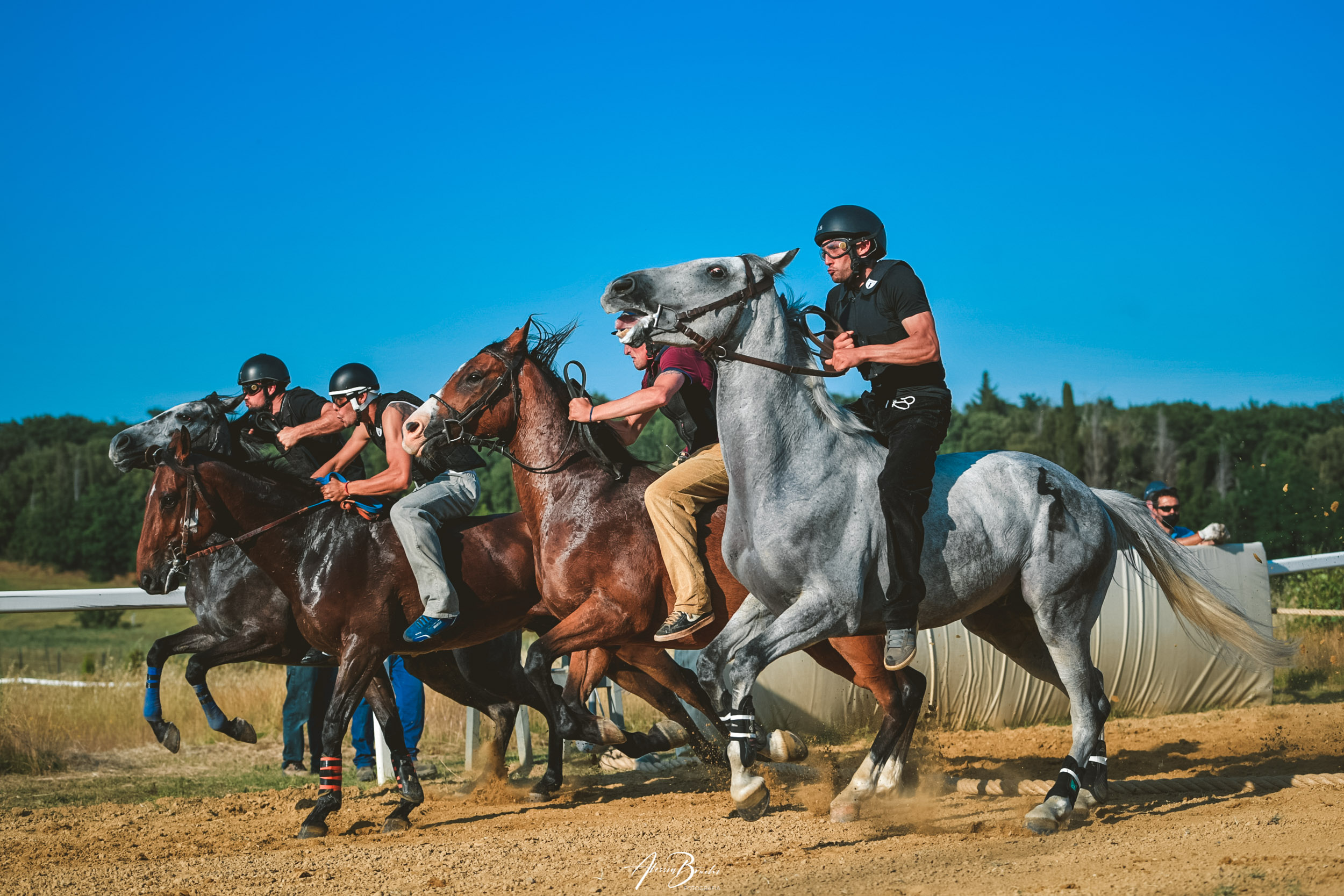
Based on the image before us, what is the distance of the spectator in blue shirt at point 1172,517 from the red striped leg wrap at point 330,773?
7.96m

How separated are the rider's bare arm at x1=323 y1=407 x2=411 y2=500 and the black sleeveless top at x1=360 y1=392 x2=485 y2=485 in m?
0.15

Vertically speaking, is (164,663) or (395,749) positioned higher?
(164,663)

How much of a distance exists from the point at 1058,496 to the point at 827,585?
4.95 feet

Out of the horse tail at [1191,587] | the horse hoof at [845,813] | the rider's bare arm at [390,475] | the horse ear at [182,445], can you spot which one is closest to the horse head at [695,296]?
the rider's bare arm at [390,475]

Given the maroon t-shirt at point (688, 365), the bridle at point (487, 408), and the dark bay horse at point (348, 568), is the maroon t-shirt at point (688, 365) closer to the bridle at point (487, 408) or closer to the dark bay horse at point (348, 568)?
the bridle at point (487, 408)

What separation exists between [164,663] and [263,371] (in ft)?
7.82

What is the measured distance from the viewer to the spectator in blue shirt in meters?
11.1

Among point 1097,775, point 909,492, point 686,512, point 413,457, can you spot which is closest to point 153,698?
point 413,457

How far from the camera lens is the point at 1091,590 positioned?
19.3ft

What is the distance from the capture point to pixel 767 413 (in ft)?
17.6

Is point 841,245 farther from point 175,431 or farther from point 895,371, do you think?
point 175,431

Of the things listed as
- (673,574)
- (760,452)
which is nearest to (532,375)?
(673,574)

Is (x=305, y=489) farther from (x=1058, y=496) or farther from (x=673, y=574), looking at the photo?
(x=1058, y=496)

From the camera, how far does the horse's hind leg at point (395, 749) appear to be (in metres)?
6.97
